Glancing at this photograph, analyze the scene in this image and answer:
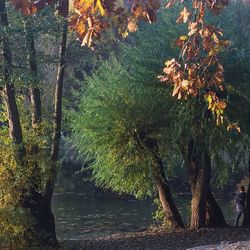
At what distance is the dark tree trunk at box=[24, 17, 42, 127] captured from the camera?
44.3 ft

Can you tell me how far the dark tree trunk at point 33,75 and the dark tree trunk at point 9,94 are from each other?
21.1 inches

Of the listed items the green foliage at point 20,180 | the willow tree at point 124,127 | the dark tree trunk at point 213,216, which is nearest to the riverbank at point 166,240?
the dark tree trunk at point 213,216

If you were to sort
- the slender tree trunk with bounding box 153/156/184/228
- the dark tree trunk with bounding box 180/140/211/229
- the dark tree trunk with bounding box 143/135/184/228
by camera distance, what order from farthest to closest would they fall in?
the slender tree trunk with bounding box 153/156/184/228, the dark tree trunk with bounding box 143/135/184/228, the dark tree trunk with bounding box 180/140/211/229

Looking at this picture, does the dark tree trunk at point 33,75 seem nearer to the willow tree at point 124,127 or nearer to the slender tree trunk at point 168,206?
the willow tree at point 124,127

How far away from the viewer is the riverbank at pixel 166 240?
46.7 ft

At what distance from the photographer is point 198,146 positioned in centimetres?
1455

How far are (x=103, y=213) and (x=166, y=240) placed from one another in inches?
434

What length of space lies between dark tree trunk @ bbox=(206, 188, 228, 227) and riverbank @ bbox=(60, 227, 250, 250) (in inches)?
35.1

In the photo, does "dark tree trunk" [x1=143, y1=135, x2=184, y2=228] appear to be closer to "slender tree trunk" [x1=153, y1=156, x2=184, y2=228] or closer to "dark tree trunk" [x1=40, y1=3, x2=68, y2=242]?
"slender tree trunk" [x1=153, y1=156, x2=184, y2=228]

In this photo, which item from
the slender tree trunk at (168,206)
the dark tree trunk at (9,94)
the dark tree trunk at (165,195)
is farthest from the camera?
the slender tree trunk at (168,206)

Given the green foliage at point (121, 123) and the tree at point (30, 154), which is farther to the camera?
the green foliage at point (121, 123)

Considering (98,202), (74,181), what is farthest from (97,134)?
(74,181)

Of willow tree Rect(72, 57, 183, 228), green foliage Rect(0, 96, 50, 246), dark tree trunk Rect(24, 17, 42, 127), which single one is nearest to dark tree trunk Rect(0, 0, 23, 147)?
green foliage Rect(0, 96, 50, 246)

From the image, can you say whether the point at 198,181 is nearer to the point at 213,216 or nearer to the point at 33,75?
the point at 213,216
